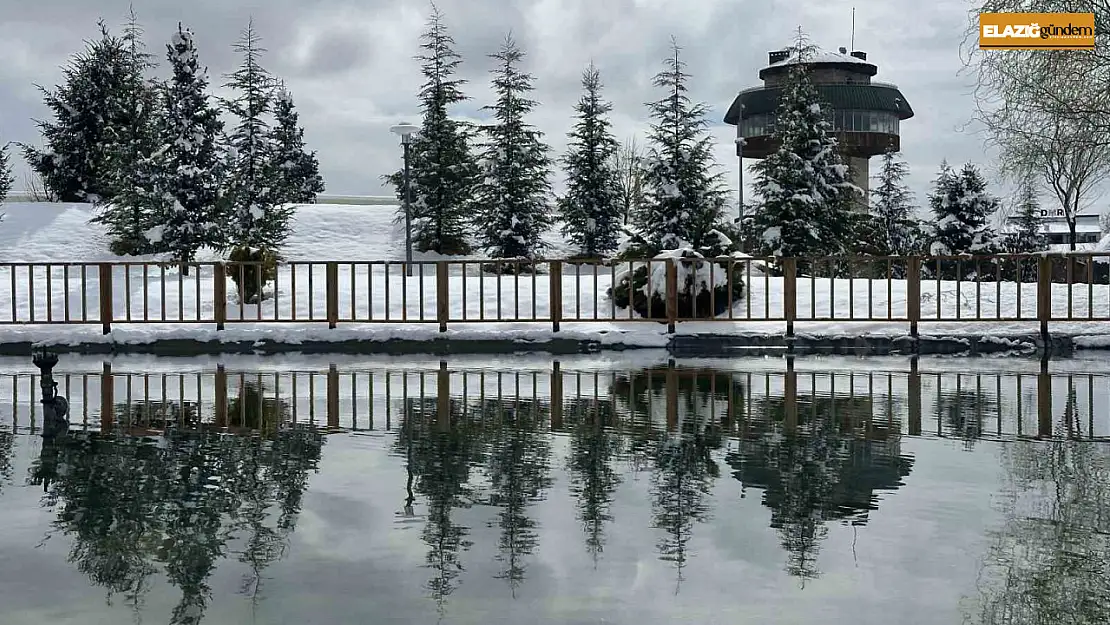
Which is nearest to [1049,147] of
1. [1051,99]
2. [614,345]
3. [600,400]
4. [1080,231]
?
[1051,99]

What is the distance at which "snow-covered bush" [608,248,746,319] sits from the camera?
19.3 meters

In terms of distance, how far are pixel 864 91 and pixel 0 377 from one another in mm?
52120

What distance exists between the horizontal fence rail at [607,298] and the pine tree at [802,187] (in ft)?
45.6

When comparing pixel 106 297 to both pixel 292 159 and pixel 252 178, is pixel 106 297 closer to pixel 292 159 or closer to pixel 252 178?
pixel 252 178

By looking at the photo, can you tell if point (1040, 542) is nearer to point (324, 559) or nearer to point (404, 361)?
point (324, 559)

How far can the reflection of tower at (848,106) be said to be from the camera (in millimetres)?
60031

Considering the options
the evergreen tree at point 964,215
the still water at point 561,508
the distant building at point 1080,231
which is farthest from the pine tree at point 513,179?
the distant building at point 1080,231

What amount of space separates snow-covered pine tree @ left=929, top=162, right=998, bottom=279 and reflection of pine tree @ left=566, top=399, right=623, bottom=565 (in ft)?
131

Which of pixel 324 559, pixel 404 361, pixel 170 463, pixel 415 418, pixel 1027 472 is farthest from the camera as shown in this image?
pixel 404 361

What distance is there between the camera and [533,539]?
5680 mm

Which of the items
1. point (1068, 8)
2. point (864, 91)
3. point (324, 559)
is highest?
point (864, 91)

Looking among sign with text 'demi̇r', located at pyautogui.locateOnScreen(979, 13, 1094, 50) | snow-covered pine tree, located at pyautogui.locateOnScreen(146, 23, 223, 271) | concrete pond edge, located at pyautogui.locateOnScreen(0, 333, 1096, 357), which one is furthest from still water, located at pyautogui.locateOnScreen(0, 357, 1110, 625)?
snow-covered pine tree, located at pyautogui.locateOnScreen(146, 23, 223, 271)

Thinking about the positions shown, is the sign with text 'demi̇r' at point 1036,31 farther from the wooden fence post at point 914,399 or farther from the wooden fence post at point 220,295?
the wooden fence post at point 220,295

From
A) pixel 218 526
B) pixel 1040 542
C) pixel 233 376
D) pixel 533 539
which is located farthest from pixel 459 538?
pixel 233 376
